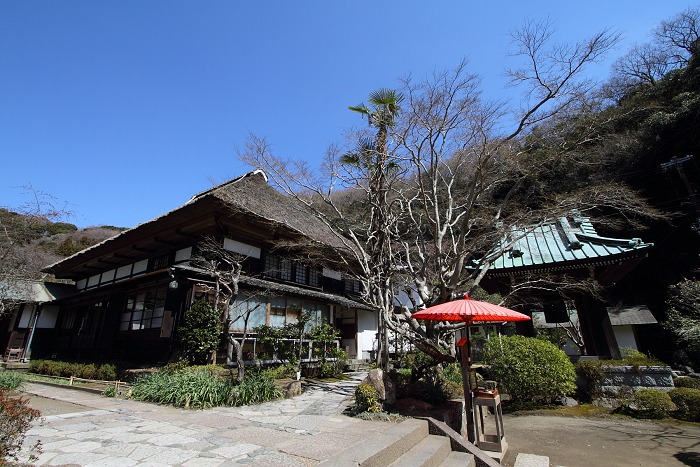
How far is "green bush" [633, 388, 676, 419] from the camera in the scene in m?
7.68

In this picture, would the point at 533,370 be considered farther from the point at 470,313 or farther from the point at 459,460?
the point at 459,460

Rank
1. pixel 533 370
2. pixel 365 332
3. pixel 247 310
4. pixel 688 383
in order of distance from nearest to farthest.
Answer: pixel 533 370
pixel 688 383
pixel 247 310
pixel 365 332

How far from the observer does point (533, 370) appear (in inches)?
333

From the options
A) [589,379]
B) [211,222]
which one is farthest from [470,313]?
[211,222]

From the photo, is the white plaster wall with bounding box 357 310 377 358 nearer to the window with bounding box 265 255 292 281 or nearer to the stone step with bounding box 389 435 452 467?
the window with bounding box 265 255 292 281

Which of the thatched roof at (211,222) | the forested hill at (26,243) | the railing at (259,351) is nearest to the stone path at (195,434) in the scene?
the railing at (259,351)

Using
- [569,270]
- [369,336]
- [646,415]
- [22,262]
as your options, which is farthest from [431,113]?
[22,262]

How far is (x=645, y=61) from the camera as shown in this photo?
74.2ft

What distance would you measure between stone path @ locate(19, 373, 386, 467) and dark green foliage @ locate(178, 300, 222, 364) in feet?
8.11

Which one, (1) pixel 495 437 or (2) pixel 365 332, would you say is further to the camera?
(2) pixel 365 332

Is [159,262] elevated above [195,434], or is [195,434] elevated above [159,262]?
[159,262]

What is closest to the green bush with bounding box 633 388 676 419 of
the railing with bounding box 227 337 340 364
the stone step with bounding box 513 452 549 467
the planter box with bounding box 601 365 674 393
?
the planter box with bounding box 601 365 674 393

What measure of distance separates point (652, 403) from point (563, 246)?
15.3 feet

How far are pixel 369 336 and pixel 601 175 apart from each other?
1640 cm
